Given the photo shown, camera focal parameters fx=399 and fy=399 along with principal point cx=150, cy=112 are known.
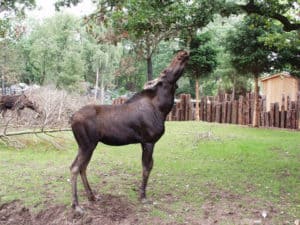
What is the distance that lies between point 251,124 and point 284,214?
10634mm

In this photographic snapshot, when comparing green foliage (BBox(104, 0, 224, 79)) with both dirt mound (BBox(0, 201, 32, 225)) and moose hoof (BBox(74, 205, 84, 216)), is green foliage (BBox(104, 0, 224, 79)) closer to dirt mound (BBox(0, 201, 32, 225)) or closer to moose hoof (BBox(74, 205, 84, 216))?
moose hoof (BBox(74, 205, 84, 216))

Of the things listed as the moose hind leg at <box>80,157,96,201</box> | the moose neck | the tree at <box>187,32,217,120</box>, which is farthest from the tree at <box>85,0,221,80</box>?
the tree at <box>187,32,217,120</box>

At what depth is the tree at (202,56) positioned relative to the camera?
15609mm

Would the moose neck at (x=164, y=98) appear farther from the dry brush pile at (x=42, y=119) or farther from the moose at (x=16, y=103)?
the moose at (x=16, y=103)

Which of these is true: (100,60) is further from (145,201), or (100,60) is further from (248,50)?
(145,201)

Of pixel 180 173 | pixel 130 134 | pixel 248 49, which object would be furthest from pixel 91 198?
pixel 248 49

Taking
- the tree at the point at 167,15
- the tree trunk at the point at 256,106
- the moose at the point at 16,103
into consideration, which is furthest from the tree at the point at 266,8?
the tree trunk at the point at 256,106

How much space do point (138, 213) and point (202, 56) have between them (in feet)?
36.6

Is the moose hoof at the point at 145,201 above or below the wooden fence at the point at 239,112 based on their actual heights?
below

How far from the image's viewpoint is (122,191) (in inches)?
243

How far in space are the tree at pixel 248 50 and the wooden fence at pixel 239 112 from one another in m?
2.08

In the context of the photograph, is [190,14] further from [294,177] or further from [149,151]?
[294,177]

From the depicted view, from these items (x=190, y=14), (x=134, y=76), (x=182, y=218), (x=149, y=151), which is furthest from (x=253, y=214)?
(x=134, y=76)

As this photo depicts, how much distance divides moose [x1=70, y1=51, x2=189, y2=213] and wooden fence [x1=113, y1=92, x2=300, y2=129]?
34.5 feet
